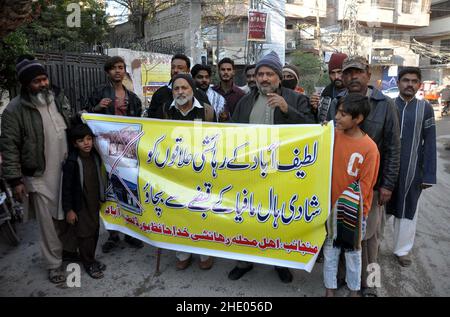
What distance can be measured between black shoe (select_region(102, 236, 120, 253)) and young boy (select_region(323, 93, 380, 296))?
7.53ft

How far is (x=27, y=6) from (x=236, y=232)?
2379 millimetres

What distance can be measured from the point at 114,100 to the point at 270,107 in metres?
1.80

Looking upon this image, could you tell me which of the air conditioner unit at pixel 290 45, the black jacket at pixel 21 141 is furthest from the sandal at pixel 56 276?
the air conditioner unit at pixel 290 45

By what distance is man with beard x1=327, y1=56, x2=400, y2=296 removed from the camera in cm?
288

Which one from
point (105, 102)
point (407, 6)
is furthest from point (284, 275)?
point (407, 6)

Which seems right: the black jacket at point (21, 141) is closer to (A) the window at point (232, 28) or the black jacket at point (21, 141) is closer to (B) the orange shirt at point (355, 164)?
(B) the orange shirt at point (355, 164)

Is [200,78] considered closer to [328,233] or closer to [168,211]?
[168,211]

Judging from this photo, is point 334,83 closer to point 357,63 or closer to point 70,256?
point 357,63

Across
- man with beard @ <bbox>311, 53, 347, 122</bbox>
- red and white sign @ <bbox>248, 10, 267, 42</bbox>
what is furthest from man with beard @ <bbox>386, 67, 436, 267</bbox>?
red and white sign @ <bbox>248, 10, 267, 42</bbox>

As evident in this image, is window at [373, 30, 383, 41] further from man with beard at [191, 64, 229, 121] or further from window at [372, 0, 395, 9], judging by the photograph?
man with beard at [191, 64, 229, 121]

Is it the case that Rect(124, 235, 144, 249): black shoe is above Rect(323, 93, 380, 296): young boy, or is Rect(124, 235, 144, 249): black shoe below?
below

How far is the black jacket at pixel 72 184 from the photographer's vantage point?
3148 mm

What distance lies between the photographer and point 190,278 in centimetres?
323

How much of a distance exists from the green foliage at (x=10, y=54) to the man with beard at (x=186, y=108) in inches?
92.9
